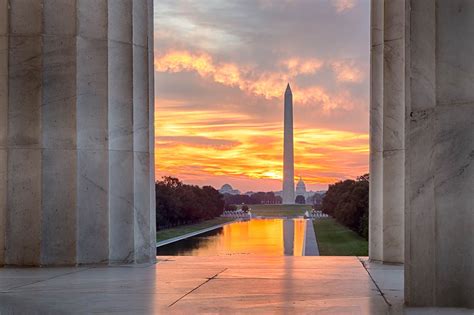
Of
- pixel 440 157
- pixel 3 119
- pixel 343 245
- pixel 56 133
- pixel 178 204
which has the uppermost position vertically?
pixel 3 119

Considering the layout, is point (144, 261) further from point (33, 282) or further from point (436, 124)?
point (436, 124)

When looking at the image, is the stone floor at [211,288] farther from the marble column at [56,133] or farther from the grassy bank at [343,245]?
the grassy bank at [343,245]

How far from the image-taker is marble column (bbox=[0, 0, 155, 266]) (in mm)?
19266

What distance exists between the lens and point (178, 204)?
15675 cm

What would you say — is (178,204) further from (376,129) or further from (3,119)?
(3,119)

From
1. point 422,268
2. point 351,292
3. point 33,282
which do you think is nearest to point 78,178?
point 33,282

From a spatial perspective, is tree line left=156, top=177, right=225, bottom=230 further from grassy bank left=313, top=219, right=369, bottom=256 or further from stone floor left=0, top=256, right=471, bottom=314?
stone floor left=0, top=256, right=471, bottom=314

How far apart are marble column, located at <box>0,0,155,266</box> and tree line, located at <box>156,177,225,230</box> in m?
127

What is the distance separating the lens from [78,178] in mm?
19391

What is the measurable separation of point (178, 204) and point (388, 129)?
13788cm

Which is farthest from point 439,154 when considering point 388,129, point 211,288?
point 388,129

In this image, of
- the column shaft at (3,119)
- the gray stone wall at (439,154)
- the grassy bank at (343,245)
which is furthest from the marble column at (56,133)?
the grassy bank at (343,245)

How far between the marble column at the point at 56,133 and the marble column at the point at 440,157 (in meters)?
9.91

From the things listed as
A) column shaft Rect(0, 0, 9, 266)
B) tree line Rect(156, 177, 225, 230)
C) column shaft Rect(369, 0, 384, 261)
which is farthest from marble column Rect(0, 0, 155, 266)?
tree line Rect(156, 177, 225, 230)
